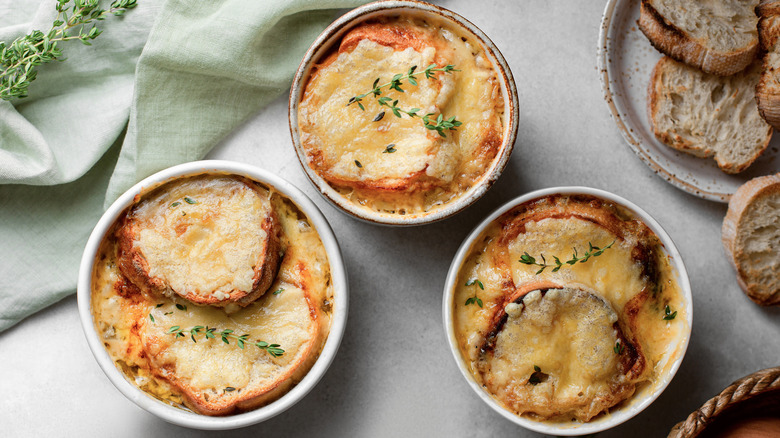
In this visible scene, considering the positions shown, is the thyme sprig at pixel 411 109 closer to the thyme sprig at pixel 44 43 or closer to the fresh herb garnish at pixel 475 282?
the fresh herb garnish at pixel 475 282

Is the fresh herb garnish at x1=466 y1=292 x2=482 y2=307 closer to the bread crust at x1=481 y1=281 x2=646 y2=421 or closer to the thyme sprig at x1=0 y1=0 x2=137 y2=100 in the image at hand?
the bread crust at x1=481 y1=281 x2=646 y2=421

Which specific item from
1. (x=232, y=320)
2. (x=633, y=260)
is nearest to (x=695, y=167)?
(x=633, y=260)

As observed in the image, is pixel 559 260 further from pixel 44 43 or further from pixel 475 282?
pixel 44 43

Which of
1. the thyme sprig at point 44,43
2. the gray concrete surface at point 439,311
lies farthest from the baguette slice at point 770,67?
the thyme sprig at point 44,43

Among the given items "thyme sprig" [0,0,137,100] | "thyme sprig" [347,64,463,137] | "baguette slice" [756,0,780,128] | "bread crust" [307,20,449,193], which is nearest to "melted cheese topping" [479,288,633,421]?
"bread crust" [307,20,449,193]

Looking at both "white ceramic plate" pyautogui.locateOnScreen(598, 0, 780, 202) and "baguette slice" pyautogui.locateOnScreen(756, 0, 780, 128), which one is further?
"white ceramic plate" pyautogui.locateOnScreen(598, 0, 780, 202)

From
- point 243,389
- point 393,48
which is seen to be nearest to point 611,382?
point 243,389
